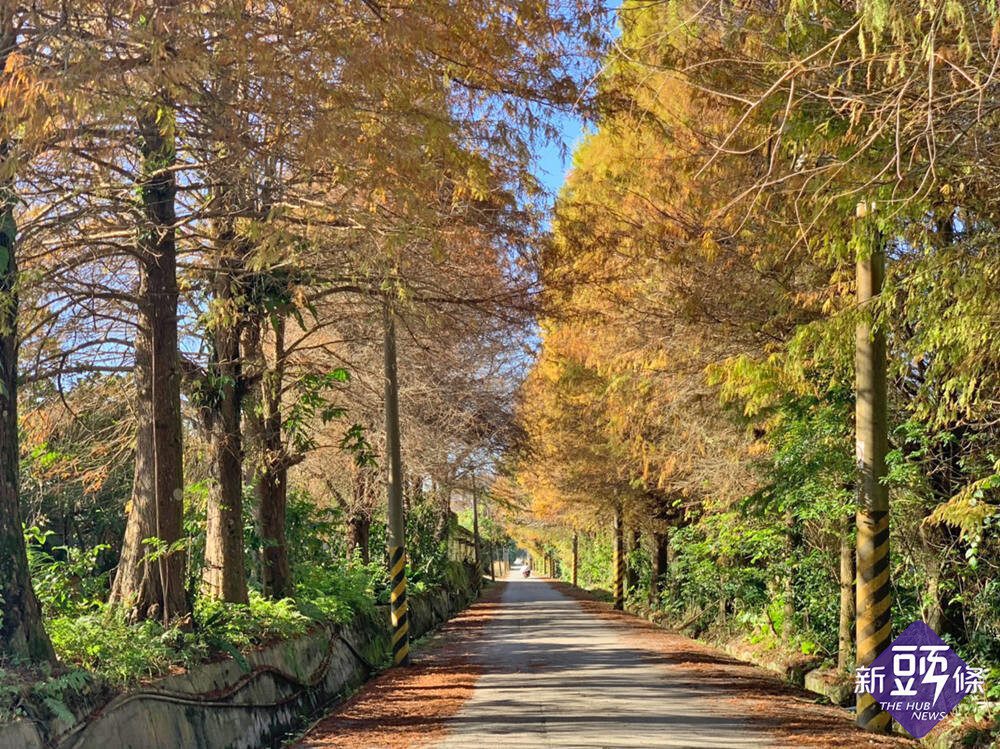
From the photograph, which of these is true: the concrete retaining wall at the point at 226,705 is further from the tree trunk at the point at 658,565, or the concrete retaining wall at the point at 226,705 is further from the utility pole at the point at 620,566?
the utility pole at the point at 620,566

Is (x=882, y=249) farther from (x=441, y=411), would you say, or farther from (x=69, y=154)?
(x=441, y=411)

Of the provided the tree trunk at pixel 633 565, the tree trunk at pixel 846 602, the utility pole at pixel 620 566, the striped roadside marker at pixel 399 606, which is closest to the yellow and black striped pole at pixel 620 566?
the utility pole at pixel 620 566

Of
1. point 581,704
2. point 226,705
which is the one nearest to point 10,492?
point 226,705

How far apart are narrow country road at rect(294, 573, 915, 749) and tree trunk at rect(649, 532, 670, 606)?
10.2m

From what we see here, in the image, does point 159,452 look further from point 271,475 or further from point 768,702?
point 768,702

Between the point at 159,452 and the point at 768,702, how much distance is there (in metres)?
7.54

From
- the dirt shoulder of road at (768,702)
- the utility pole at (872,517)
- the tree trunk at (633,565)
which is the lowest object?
the tree trunk at (633,565)

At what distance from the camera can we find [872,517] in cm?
963

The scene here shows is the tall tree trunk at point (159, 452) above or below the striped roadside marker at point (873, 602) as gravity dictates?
above

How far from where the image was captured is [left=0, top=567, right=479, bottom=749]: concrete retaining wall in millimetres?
6715

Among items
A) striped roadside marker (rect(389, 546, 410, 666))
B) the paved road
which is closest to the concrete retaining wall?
striped roadside marker (rect(389, 546, 410, 666))

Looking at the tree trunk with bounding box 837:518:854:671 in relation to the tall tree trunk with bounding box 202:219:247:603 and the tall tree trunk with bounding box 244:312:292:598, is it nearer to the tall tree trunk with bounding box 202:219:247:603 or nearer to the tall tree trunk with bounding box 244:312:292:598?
the tall tree trunk with bounding box 202:219:247:603

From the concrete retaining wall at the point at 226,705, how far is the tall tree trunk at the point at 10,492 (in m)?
0.73

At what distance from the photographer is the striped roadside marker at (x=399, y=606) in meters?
15.9
